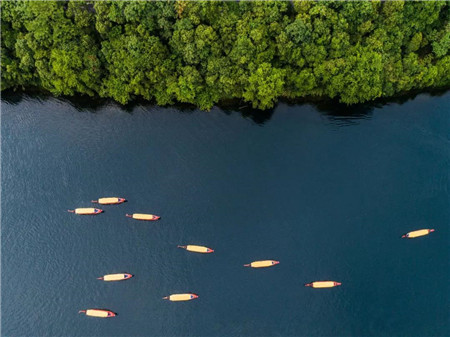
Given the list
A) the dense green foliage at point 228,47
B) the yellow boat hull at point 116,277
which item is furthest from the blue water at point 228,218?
the dense green foliage at point 228,47

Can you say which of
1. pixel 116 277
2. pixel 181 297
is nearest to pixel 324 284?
pixel 181 297

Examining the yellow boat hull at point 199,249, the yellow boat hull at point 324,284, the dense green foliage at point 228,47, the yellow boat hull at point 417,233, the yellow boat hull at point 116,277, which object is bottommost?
the yellow boat hull at point 324,284

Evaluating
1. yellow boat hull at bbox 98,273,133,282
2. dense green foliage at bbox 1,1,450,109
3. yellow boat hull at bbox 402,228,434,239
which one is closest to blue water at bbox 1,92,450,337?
yellow boat hull at bbox 402,228,434,239

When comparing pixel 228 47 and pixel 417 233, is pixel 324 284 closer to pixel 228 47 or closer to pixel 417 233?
pixel 417 233

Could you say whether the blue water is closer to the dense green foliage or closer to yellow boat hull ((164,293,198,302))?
yellow boat hull ((164,293,198,302))

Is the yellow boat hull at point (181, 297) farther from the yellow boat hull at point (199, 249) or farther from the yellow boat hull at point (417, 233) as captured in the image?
the yellow boat hull at point (417, 233)

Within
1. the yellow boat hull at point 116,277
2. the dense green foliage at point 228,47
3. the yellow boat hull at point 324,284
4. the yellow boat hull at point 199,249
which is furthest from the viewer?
the yellow boat hull at point 199,249

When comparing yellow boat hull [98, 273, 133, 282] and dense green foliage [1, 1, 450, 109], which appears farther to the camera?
yellow boat hull [98, 273, 133, 282]
